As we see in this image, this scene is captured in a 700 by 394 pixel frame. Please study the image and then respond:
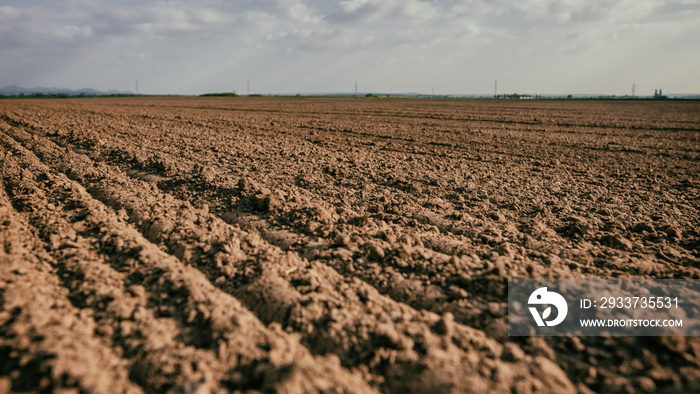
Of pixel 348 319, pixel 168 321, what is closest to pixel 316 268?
pixel 348 319

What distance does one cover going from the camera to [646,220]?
4.54 metres

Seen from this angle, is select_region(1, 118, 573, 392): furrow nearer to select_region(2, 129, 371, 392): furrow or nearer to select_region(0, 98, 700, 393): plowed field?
select_region(0, 98, 700, 393): plowed field

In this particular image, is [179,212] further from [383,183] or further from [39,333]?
[383,183]

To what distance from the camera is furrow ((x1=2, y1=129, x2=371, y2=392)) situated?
1.96m

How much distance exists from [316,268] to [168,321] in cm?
115

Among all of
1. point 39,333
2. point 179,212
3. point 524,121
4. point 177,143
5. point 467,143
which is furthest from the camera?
point 524,121

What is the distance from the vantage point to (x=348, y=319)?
2.45m

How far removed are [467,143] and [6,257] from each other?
9308 mm

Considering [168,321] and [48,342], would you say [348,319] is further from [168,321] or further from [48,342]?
[48,342]

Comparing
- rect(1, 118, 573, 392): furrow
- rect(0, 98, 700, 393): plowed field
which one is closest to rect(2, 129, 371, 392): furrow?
rect(0, 98, 700, 393): plowed field

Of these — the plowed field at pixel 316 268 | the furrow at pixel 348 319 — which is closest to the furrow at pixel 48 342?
the plowed field at pixel 316 268

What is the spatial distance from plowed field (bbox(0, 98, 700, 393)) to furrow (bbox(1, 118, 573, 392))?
12mm

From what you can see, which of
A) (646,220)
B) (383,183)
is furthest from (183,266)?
(646,220)

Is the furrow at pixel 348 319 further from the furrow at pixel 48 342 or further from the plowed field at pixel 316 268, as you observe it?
the furrow at pixel 48 342
